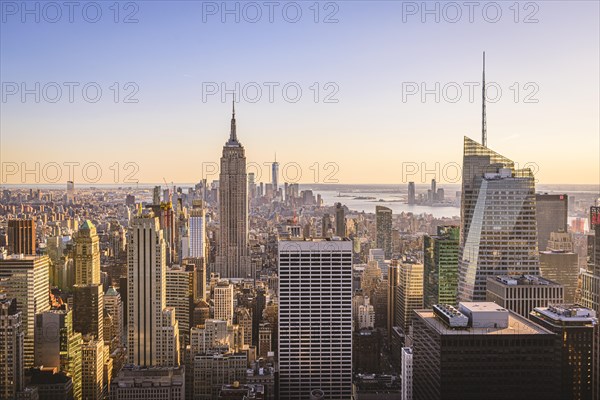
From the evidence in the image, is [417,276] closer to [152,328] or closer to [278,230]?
[278,230]

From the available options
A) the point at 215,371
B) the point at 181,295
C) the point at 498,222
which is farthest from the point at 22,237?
the point at 498,222

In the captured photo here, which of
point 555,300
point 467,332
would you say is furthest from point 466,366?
point 555,300

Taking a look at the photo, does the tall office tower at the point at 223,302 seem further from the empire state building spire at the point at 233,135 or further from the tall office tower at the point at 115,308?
A: the empire state building spire at the point at 233,135

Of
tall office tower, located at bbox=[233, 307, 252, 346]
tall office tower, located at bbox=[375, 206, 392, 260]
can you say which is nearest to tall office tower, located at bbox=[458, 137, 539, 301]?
tall office tower, located at bbox=[375, 206, 392, 260]

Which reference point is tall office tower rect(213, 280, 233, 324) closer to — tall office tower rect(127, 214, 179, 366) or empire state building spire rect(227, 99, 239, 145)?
tall office tower rect(127, 214, 179, 366)

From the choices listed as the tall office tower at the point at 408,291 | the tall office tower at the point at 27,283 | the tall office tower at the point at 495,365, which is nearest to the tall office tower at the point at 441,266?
the tall office tower at the point at 408,291

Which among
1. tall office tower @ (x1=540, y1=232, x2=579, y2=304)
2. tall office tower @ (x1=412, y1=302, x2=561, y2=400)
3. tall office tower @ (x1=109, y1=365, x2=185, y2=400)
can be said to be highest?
tall office tower @ (x1=540, y1=232, x2=579, y2=304)

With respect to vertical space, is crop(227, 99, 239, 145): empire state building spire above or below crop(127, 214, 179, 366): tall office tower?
above

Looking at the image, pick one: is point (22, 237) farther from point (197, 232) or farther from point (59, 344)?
point (197, 232)
